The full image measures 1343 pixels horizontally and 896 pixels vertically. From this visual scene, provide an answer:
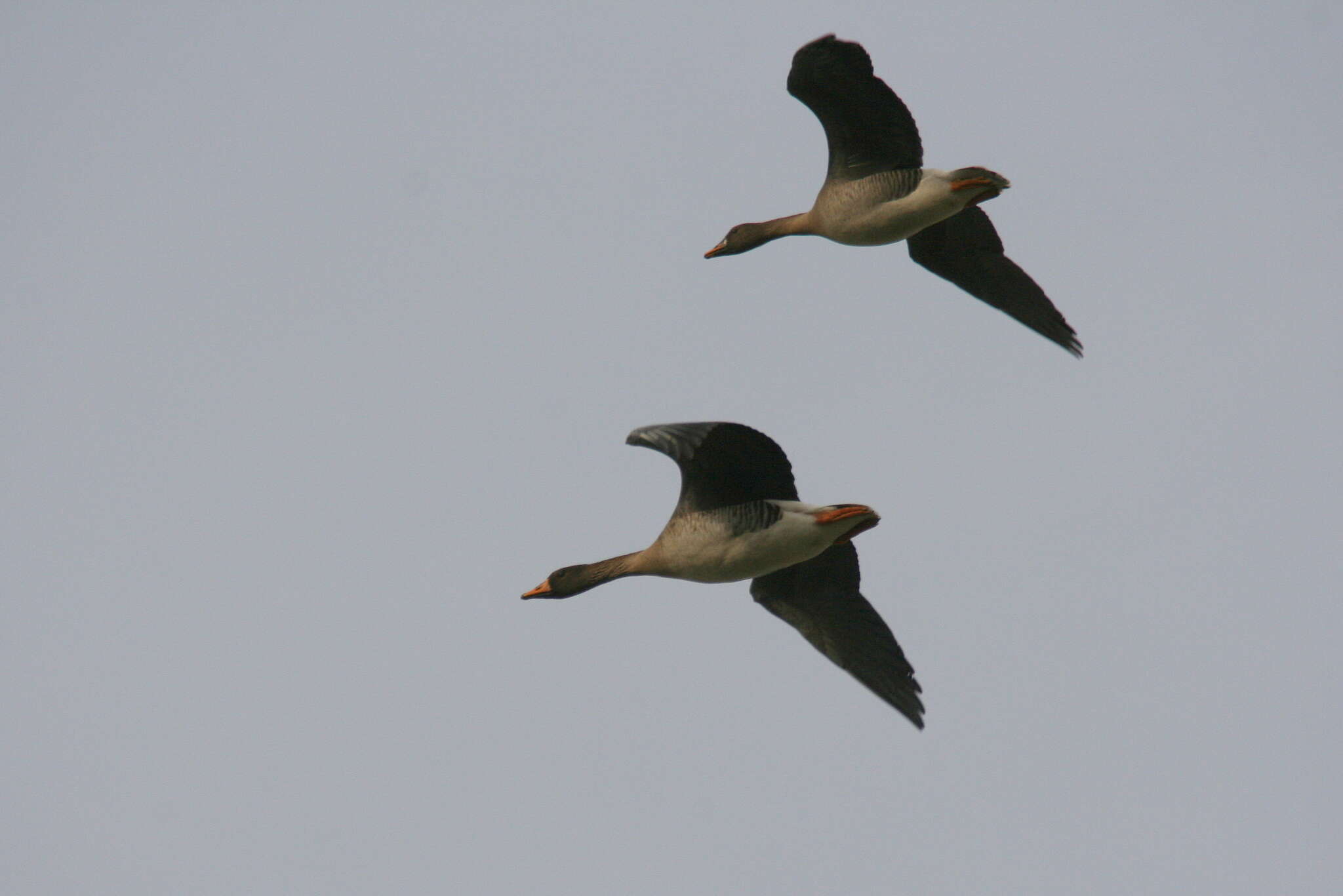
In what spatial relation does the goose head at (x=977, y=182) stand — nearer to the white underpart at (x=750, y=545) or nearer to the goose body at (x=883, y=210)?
the goose body at (x=883, y=210)

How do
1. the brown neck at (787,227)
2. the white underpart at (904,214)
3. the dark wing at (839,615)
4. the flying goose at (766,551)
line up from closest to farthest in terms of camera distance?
1. the flying goose at (766,551)
2. the dark wing at (839,615)
3. the white underpart at (904,214)
4. the brown neck at (787,227)

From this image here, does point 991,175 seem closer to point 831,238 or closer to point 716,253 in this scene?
point 831,238

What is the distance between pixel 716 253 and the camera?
20.5 m

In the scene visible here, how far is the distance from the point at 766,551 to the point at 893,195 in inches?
170

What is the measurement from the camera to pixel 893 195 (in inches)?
710

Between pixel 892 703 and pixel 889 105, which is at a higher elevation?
pixel 889 105

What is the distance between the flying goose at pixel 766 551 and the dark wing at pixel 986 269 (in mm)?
3691

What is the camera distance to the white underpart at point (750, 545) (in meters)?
15.8

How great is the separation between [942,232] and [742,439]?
208 inches

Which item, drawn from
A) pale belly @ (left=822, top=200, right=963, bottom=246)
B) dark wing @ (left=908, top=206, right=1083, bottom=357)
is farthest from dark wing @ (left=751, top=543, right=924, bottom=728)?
dark wing @ (left=908, top=206, right=1083, bottom=357)

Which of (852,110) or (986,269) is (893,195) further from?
(986,269)

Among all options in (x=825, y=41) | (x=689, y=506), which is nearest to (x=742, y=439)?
(x=689, y=506)

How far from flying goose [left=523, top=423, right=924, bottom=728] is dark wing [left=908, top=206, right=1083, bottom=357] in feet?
12.1

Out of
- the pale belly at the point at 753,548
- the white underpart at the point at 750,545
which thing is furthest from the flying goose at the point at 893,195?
the pale belly at the point at 753,548
